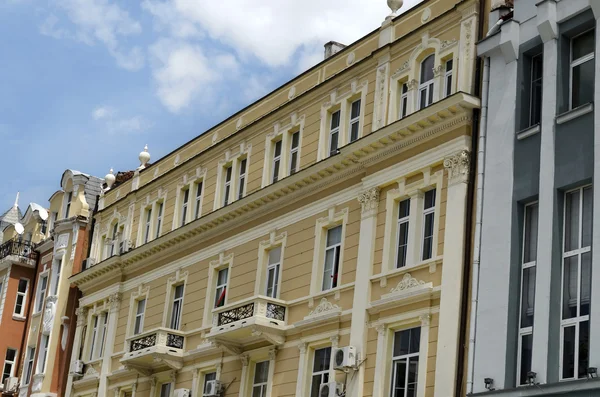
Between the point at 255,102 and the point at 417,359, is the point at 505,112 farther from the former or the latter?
the point at 255,102

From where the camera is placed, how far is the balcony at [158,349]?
36.8 metres

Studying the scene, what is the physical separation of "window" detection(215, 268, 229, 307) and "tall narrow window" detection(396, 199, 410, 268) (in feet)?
28.9

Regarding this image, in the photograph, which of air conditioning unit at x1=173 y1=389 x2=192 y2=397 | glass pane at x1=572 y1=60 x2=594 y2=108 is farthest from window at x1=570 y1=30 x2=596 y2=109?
air conditioning unit at x1=173 y1=389 x2=192 y2=397

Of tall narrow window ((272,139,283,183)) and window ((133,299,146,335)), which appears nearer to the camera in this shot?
tall narrow window ((272,139,283,183))

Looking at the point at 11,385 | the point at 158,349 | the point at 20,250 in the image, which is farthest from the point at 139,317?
the point at 20,250

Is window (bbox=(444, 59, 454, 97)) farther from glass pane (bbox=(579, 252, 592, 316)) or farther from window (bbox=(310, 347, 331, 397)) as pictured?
window (bbox=(310, 347, 331, 397))

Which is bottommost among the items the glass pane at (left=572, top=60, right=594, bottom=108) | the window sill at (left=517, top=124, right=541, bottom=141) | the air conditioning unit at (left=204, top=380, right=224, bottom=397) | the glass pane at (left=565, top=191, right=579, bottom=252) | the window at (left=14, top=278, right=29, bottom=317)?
the air conditioning unit at (left=204, top=380, right=224, bottom=397)

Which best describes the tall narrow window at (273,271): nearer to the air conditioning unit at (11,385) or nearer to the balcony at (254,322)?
the balcony at (254,322)

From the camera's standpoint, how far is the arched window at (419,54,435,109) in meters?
29.5

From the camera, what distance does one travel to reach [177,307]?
39.1 meters

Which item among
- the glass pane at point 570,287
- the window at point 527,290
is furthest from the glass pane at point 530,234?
the glass pane at point 570,287

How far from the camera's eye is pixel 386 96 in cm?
3080

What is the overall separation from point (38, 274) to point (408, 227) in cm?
2775

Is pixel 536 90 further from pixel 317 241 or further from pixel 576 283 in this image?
pixel 317 241
